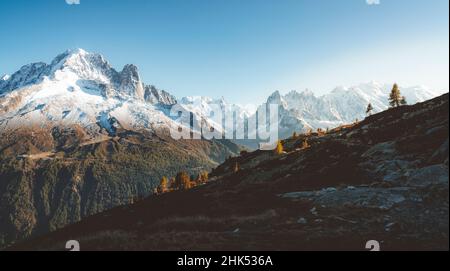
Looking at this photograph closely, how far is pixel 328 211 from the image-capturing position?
35844 millimetres

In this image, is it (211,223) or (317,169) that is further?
(317,169)

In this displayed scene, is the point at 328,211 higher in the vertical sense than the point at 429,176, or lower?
lower

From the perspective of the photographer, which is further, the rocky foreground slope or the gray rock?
the gray rock

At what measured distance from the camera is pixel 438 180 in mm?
34625

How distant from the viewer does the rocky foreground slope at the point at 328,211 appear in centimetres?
2903

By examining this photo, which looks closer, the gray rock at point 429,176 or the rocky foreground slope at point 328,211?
the rocky foreground slope at point 328,211

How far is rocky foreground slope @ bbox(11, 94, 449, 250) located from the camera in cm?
2903

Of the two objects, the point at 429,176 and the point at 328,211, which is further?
the point at 429,176

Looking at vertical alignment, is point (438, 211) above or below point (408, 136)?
below

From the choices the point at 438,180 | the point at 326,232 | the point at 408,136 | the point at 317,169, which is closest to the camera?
the point at 326,232
